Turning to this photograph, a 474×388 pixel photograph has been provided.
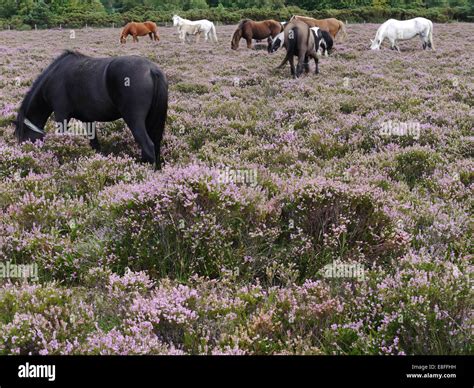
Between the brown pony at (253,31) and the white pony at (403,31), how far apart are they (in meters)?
5.49

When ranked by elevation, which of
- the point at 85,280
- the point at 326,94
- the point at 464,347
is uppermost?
the point at 326,94

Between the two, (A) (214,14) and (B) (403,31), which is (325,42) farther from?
(A) (214,14)

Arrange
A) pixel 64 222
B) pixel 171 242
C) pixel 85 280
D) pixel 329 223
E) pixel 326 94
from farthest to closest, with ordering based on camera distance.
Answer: pixel 326 94, pixel 64 222, pixel 329 223, pixel 171 242, pixel 85 280

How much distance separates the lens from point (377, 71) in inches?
648

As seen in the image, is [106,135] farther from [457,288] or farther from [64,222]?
[457,288]

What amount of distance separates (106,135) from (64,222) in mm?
4268

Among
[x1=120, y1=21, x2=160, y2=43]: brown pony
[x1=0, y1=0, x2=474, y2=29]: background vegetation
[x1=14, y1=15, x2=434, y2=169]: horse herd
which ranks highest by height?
[x1=0, y1=0, x2=474, y2=29]: background vegetation

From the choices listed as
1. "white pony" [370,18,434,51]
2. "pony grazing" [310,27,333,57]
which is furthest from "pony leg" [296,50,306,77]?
"white pony" [370,18,434,51]

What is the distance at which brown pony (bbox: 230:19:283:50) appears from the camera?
24.9 meters

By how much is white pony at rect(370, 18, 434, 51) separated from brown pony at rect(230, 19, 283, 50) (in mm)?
5495

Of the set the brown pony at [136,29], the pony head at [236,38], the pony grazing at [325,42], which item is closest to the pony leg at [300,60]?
the pony grazing at [325,42]

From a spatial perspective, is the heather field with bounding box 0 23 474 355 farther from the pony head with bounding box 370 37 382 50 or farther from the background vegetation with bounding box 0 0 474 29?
the background vegetation with bounding box 0 0 474 29

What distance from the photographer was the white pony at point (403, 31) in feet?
78.9

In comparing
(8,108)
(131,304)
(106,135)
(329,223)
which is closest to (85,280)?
(131,304)
